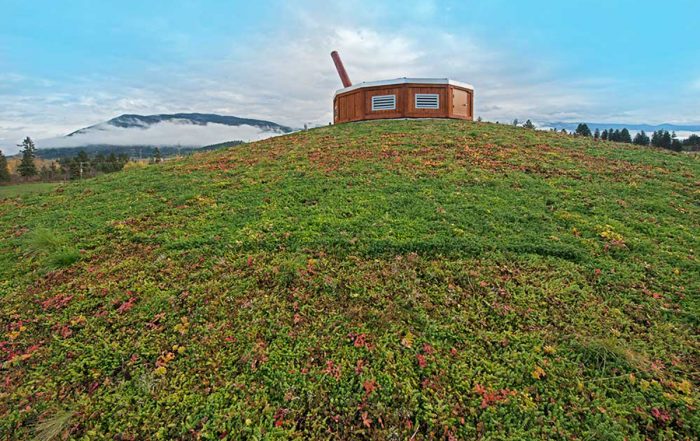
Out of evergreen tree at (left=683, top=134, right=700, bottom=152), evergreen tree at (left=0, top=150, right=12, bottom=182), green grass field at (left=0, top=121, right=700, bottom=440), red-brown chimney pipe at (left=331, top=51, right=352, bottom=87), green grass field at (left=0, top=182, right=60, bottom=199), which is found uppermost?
red-brown chimney pipe at (left=331, top=51, right=352, bottom=87)

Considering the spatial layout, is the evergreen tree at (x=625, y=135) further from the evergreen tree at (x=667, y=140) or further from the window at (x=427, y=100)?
the window at (x=427, y=100)

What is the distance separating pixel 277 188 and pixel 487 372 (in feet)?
25.4

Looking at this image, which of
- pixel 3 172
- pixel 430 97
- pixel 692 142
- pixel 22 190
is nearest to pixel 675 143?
pixel 692 142

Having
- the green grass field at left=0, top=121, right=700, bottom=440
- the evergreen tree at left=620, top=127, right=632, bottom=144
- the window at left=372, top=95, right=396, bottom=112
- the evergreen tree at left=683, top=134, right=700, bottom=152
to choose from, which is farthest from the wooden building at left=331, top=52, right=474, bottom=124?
the evergreen tree at left=683, top=134, right=700, bottom=152

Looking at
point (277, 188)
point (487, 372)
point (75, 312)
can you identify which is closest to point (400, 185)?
point (277, 188)

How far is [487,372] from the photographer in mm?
3725

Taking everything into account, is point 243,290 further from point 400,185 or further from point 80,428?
point 400,185

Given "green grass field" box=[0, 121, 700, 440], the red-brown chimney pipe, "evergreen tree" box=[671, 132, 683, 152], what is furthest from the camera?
"evergreen tree" box=[671, 132, 683, 152]

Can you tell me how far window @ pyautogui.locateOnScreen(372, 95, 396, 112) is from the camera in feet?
72.2

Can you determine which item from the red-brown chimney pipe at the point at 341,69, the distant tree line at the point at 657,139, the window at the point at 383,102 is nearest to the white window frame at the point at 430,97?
the window at the point at 383,102

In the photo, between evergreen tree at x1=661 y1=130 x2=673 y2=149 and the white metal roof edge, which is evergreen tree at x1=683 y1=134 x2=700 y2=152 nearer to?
evergreen tree at x1=661 y1=130 x2=673 y2=149

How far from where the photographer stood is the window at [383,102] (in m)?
22.0

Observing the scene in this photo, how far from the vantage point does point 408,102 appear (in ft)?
72.0

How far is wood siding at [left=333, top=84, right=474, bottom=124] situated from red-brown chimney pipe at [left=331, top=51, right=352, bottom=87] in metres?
3.94
